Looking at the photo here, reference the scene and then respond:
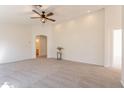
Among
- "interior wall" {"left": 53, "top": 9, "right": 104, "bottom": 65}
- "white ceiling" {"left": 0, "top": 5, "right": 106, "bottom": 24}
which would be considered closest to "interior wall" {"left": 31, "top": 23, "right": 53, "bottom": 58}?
"interior wall" {"left": 53, "top": 9, "right": 104, "bottom": 65}

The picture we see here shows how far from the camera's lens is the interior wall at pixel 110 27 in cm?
670

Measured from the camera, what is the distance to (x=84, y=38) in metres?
8.14

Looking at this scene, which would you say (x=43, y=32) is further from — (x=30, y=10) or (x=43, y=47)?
(x=30, y=10)

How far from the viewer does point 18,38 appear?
30.7 ft

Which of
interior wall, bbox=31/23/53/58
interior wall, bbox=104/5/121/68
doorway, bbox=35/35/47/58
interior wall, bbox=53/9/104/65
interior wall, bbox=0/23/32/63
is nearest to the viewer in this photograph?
interior wall, bbox=104/5/121/68

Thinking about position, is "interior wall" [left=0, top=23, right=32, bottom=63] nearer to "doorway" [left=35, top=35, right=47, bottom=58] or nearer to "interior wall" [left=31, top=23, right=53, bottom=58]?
"interior wall" [left=31, top=23, right=53, bottom=58]

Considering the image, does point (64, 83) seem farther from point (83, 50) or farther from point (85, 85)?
point (83, 50)

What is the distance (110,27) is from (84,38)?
1.89 meters

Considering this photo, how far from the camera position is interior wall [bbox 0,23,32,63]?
27.6 ft

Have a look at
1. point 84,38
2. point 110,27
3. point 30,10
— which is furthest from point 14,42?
point 110,27

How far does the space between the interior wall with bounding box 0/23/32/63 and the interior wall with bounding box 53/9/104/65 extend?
2757 millimetres
